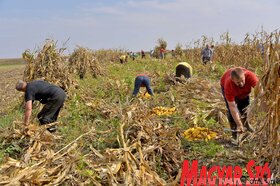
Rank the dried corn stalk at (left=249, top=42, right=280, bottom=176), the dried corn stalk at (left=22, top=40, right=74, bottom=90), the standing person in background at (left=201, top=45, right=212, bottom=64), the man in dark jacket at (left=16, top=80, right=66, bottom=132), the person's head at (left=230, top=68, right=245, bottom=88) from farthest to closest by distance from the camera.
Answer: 1. the standing person in background at (left=201, top=45, right=212, bottom=64)
2. the dried corn stalk at (left=22, top=40, right=74, bottom=90)
3. the man in dark jacket at (left=16, top=80, right=66, bottom=132)
4. the person's head at (left=230, top=68, right=245, bottom=88)
5. the dried corn stalk at (left=249, top=42, right=280, bottom=176)

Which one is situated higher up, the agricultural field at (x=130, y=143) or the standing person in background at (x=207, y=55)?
the standing person in background at (x=207, y=55)

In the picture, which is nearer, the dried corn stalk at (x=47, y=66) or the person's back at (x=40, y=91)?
the person's back at (x=40, y=91)

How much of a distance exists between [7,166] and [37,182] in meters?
0.57

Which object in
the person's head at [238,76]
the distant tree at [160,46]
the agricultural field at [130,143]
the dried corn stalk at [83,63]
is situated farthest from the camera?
the distant tree at [160,46]

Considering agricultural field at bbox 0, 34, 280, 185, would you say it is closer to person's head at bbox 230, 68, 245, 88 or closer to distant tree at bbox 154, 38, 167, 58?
person's head at bbox 230, 68, 245, 88

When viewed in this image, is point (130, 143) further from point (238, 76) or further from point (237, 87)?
point (237, 87)

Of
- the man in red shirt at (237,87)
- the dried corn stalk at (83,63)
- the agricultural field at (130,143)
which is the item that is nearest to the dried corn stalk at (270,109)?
the agricultural field at (130,143)

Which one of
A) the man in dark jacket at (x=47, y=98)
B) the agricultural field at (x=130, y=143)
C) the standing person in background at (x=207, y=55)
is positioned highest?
the standing person in background at (x=207, y=55)

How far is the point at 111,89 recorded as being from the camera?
1137 cm

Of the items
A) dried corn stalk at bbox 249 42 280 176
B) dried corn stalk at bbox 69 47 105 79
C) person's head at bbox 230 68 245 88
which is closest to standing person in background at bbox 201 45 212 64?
dried corn stalk at bbox 69 47 105 79

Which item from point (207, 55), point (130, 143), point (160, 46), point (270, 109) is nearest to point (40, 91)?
point (130, 143)

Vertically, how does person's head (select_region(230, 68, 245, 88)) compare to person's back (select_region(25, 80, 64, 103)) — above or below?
above

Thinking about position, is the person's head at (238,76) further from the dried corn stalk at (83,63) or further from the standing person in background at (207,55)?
the standing person in background at (207,55)

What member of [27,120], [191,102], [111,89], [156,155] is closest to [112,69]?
[111,89]
